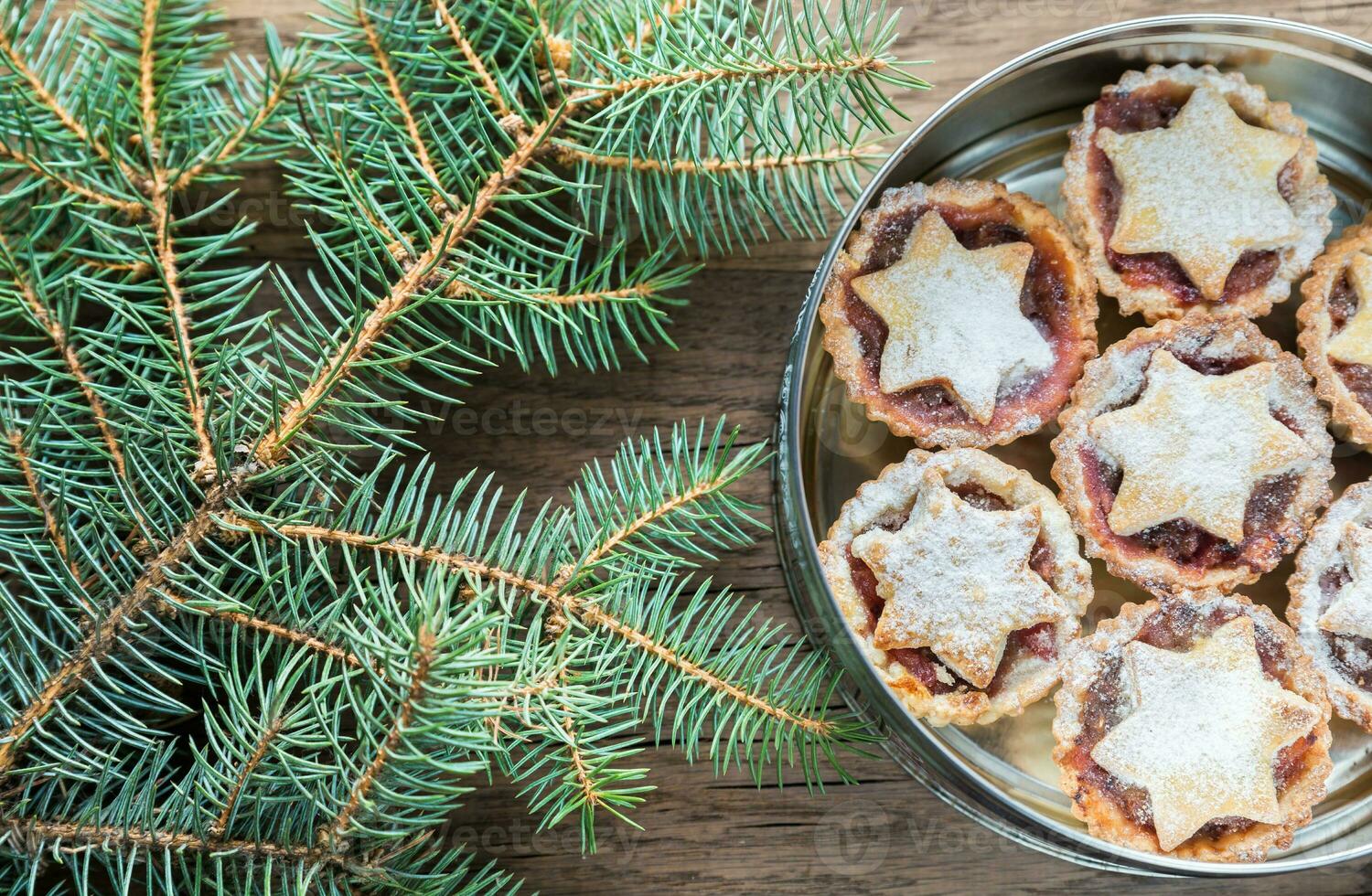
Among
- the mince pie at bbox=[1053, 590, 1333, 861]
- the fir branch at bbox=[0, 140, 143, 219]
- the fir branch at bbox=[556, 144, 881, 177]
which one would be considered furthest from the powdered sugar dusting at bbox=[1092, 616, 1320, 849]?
the fir branch at bbox=[0, 140, 143, 219]

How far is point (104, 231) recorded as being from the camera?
4.33 ft

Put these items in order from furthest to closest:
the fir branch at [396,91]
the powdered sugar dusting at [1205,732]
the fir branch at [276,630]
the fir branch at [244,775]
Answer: the powdered sugar dusting at [1205,732], the fir branch at [396,91], the fir branch at [276,630], the fir branch at [244,775]

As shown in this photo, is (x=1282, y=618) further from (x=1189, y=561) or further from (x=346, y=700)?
(x=346, y=700)

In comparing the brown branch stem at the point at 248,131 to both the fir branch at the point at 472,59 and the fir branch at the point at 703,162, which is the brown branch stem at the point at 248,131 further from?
the fir branch at the point at 703,162

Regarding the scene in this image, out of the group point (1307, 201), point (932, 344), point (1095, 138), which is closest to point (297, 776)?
point (932, 344)

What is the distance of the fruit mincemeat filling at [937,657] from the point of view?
1.42 metres

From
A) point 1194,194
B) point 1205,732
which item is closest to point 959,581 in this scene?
point 1205,732

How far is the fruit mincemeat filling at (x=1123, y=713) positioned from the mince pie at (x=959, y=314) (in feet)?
1.11

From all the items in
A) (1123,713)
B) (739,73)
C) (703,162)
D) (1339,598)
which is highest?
(739,73)

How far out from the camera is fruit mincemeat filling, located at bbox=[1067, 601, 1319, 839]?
1391mm

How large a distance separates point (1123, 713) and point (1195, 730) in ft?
0.30

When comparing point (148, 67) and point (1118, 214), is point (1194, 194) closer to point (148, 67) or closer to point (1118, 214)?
point (1118, 214)

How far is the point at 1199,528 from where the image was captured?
57.4 inches

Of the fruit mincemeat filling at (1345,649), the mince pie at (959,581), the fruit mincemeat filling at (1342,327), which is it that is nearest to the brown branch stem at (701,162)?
the mince pie at (959,581)
